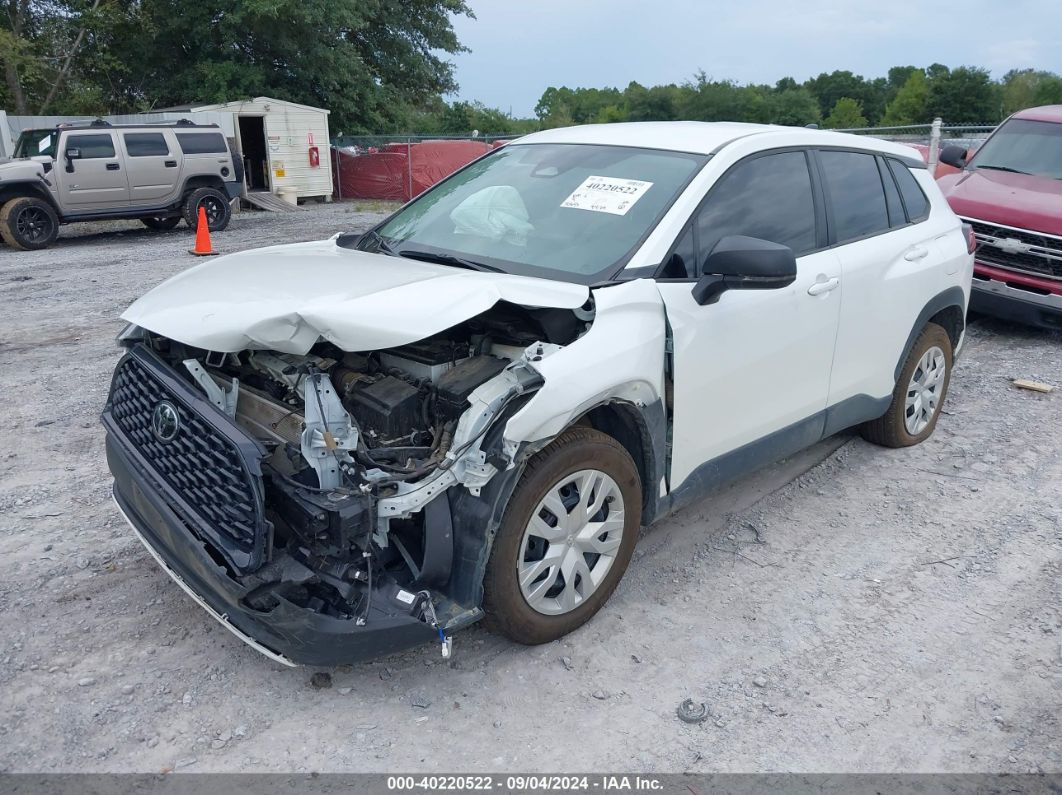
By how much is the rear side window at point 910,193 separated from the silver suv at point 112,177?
41.8ft

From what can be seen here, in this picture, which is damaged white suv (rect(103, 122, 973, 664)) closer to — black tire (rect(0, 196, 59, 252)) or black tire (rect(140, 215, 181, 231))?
black tire (rect(0, 196, 59, 252))

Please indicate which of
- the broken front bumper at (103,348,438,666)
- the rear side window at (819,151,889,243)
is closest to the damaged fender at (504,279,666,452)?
the broken front bumper at (103,348,438,666)

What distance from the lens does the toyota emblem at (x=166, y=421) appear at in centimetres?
305

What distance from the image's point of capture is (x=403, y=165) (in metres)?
22.3

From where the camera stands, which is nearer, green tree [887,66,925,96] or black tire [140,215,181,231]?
black tire [140,215,181,231]

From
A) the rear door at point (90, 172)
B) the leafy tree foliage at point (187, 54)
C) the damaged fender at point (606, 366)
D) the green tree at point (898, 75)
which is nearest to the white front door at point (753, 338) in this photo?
the damaged fender at point (606, 366)

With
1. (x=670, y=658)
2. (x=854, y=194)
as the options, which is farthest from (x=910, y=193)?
(x=670, y=658)

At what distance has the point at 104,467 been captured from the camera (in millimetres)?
4805

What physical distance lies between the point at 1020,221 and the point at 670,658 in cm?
595

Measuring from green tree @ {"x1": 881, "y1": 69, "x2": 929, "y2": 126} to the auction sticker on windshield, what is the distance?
50608mm

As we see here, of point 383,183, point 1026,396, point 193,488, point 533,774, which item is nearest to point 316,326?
point 193,488

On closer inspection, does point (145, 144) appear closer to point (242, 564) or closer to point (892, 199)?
point (892, 199)

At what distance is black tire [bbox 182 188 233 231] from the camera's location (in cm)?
1505

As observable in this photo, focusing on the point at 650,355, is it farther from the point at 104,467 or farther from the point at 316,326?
the point at 104,467
